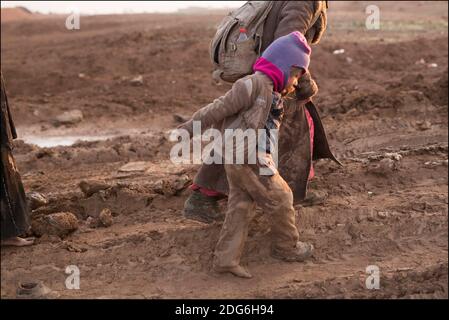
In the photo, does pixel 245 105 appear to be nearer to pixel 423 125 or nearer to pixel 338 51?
pixel 423 125

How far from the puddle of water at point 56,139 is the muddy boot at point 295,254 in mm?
4603

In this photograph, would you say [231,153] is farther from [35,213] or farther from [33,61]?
[33,61]

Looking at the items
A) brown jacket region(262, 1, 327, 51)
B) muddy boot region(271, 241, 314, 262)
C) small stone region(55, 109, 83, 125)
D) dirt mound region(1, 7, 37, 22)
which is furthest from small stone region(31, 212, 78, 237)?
dirt mound region(1, 7, 37, 22)

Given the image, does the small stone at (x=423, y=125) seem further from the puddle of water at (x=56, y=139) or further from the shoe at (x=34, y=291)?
the shoe at (x=34, y=291)

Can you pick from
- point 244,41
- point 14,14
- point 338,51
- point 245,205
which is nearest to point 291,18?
point 244,41

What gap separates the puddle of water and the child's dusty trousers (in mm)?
4614

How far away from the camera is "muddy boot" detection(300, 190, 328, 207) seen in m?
5.06

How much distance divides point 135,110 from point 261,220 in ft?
17.6

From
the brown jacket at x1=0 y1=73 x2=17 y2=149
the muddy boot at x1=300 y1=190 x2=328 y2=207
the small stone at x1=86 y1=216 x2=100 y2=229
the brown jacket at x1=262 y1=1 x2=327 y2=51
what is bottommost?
the small stone at x1=86 y1=216 x2=100 y2=229

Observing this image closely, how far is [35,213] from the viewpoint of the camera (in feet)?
16.1

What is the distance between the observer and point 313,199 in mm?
5094

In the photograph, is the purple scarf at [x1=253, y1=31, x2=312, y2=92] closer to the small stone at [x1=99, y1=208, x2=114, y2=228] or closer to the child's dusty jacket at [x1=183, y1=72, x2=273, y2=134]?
the child's dusty jacket at [x1=183, y1=72, x2=273, y2=134]

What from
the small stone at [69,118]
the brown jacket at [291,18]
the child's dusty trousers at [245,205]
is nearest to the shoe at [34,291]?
the child's dusty trousers at [245,205]

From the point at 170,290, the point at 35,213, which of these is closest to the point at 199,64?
the point at 35,213
